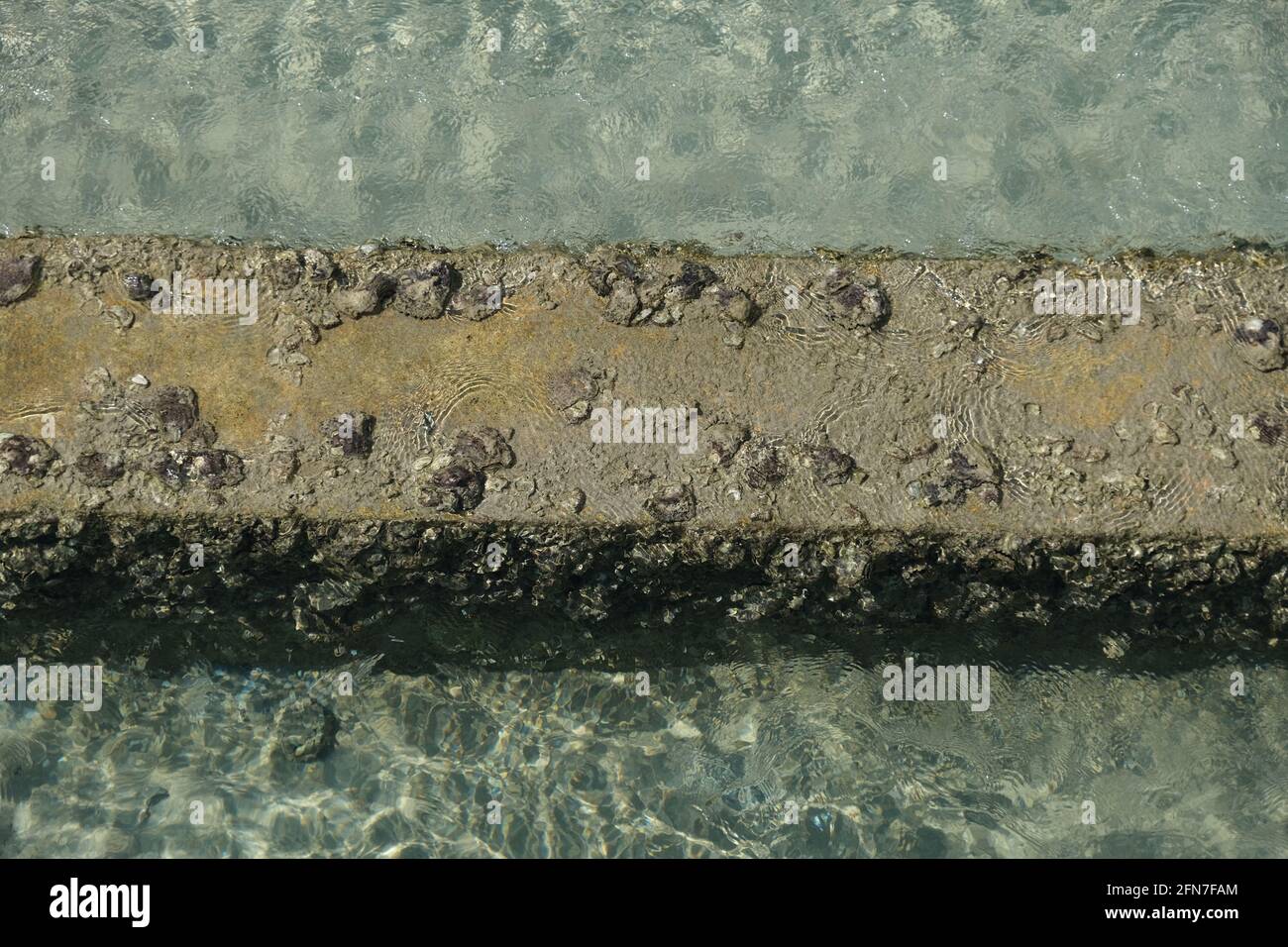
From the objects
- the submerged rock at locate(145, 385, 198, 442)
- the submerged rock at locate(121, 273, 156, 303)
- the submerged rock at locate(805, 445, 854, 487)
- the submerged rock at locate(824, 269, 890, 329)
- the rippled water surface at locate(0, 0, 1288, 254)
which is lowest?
the submerged rock at locate(805, 445, 854, 487)

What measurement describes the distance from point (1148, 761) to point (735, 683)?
277 cm

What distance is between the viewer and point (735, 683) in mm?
8461

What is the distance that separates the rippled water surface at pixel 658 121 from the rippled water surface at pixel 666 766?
11.3 feet

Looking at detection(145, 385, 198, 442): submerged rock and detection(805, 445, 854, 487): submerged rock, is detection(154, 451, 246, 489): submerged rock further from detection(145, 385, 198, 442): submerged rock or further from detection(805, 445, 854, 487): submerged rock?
detection(805, 445, 854, 487): submerged rock

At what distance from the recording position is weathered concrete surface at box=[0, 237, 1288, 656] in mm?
7637

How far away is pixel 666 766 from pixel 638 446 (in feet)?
7.09

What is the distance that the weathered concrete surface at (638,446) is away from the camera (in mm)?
7637

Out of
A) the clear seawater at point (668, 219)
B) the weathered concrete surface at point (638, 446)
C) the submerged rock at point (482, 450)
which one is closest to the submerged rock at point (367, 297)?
the weathered concrete surface at point (638, 446)

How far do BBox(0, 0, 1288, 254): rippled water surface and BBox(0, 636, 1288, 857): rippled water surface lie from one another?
11.3 feet

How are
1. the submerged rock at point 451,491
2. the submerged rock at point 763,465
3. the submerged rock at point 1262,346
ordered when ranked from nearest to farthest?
the submerged rock at point 451,491 → the submerged rock at point 763,465 → the submerged rock at point 1262,346

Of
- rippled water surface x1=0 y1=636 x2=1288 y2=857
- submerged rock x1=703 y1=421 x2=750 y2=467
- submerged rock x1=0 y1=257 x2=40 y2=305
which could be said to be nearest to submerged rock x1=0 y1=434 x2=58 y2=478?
submerged rock x1=0 y1=257 x2=40 y2=305

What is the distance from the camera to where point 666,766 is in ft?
27.3

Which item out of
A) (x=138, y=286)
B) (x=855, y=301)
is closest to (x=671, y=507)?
(x=855, y=301)

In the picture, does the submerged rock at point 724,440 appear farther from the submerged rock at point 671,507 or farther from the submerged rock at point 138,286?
the submerged rock at point 138,286
